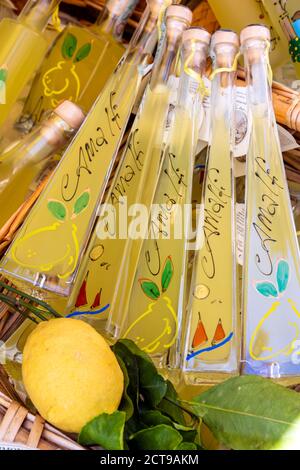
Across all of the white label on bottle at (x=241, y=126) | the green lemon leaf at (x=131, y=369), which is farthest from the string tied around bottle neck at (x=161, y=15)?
the green lemon leaf at (x=131, y=369)

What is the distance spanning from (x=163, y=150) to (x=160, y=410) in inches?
10.1

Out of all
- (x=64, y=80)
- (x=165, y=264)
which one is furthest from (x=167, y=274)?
(x=64, y=80)

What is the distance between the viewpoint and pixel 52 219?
63cm

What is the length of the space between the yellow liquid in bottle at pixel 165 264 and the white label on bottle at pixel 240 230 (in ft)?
0.18

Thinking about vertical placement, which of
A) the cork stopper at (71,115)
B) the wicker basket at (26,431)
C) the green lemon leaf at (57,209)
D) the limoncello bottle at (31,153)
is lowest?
the wicker basket at (26,431)

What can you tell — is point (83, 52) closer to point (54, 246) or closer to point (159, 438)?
point (54, 246)

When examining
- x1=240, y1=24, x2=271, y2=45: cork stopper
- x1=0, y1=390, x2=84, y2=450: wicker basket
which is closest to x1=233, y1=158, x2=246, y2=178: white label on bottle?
x1=240, y1=24, x2=271, y2=45: cork stopper

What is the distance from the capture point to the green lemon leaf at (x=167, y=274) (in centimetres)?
61

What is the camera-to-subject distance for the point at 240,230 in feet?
2.13

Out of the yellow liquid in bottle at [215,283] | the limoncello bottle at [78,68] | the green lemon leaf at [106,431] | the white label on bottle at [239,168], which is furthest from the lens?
the limoncello bottle at [78,68]

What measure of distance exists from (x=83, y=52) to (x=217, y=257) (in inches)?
13.4

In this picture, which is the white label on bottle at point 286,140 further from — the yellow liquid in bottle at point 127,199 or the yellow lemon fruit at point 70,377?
the yellow lemon fruit at point 70,377

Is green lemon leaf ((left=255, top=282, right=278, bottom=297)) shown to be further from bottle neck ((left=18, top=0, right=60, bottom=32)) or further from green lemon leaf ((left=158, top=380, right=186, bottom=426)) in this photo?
bottle neck ((left=18, top=0, right=60, bottom=32))
